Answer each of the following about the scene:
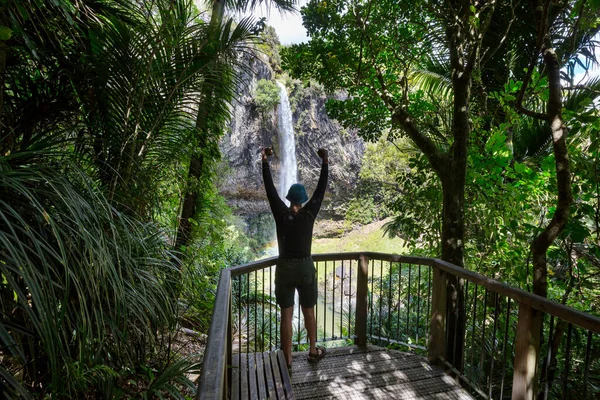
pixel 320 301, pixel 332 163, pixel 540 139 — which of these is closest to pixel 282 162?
pixel 332 163

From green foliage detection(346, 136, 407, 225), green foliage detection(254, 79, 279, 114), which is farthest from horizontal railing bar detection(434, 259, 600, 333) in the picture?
green foliage detection(254, 79, 279, 114)

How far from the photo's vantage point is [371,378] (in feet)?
8.96

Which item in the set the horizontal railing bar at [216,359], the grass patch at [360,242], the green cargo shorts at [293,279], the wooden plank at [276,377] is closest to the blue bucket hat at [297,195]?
the green cargo shorts at [293,279]

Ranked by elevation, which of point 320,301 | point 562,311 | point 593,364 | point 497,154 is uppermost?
point 497,154

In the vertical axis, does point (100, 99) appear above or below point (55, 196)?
above

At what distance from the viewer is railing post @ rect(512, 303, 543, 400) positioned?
1.89 m

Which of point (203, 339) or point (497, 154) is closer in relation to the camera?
point (497, 154)

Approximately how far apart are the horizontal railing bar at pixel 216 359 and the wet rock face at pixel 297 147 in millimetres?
18395

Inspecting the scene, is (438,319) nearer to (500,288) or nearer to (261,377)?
(500,288)

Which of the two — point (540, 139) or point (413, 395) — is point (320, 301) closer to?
point (540, 139)

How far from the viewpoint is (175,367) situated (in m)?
2.30

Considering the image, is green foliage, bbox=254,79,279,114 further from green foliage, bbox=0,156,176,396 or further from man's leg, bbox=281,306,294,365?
green foliage, bbox=0,156,176,396

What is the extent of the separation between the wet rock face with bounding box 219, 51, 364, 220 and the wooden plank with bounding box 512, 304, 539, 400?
724 inches

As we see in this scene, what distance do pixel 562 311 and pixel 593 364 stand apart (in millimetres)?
2623
